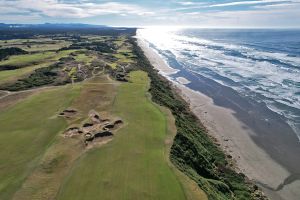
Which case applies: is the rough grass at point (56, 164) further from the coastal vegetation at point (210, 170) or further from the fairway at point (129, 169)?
the coastal vegetation at point (210, 170)

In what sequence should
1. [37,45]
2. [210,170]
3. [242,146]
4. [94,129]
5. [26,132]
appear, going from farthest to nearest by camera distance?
[37,45] < [242,146] < [26,132] < [94,129] < [210,170]

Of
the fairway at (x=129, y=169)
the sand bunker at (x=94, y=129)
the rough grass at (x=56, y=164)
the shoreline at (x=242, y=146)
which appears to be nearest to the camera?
the fairway at (x=129, y=169)

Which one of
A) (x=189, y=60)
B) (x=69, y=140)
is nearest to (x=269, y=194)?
(x=69, y=140)

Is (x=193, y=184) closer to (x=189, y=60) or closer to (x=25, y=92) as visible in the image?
(x=25, y=92)

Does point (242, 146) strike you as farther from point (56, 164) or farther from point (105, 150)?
point (56, 164)

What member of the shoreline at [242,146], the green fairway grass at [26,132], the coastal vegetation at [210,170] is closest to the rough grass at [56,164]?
the green fairway grass at [26,132]

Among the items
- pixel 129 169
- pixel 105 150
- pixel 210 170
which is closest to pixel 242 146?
pixel 210 170
